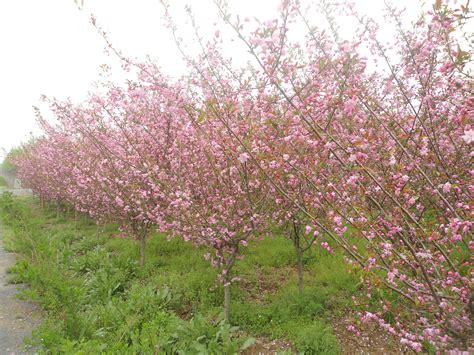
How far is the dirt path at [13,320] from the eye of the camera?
4887mm

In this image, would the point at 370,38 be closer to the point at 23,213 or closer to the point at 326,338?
the point at 326,338

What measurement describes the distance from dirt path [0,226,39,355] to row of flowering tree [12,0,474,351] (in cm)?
232

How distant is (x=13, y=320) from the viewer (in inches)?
222

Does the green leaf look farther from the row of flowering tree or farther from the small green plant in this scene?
the row of flowering tree

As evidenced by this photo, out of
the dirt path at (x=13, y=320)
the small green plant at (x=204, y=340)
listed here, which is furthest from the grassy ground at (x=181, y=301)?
the dirt path at (x=13, y=320)

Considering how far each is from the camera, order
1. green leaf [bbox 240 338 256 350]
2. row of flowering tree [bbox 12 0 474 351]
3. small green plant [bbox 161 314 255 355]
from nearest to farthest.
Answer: row of flowering tree [bbox 12 0 474 351] → small green plant [bbox 161 314 255 355] → green leaf [bbox 240 338 256 350]

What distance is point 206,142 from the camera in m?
4.21

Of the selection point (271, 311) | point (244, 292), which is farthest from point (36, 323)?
point (271, 311)

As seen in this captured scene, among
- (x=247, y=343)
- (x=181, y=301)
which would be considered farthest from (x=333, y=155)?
(x=181, y=301)

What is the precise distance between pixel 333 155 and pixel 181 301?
396cm

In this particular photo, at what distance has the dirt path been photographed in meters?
4.89

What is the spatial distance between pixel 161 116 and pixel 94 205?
5.03m

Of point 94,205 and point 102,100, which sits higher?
point 102,100

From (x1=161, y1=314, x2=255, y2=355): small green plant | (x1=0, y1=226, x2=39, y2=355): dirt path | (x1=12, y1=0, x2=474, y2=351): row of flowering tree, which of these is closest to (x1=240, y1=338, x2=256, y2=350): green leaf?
(x1=161, y1=314, x2=255, y2=355): small green plant
